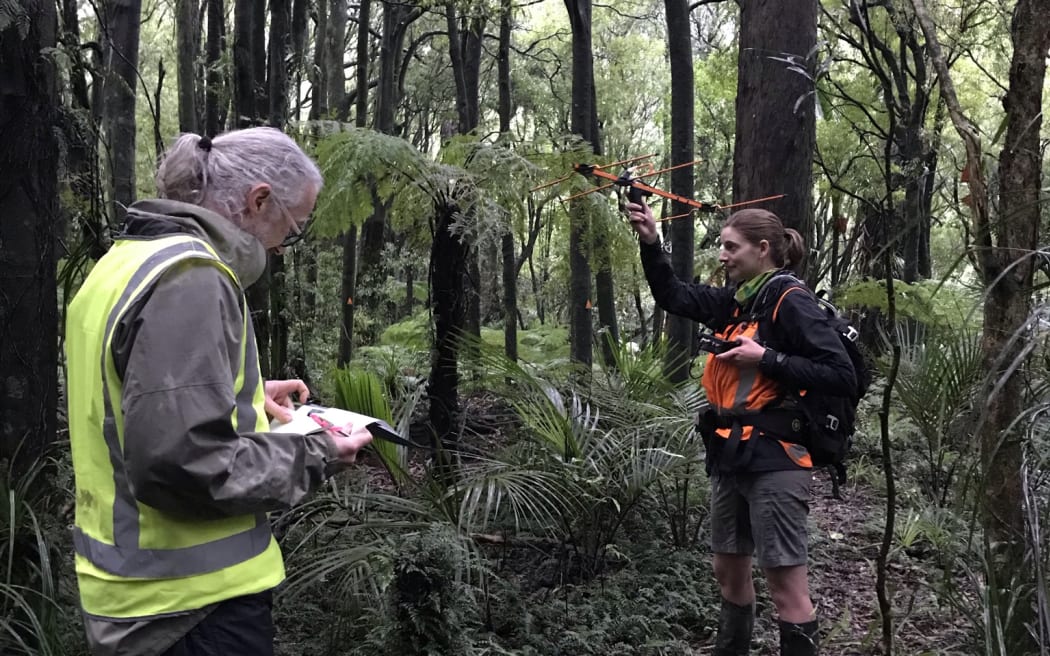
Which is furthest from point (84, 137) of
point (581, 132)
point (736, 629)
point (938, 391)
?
point (938, 391)

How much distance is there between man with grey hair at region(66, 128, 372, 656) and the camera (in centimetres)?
165

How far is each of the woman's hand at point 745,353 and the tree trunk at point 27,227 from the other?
3283mm

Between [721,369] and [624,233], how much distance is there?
141 inches

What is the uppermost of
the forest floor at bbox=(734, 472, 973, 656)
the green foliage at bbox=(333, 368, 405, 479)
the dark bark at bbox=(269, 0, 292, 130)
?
the dark bark at bbox=(269, 0, 292, 130)

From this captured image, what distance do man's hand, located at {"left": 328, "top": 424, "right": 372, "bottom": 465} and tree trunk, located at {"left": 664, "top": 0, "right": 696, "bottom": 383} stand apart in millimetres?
6017

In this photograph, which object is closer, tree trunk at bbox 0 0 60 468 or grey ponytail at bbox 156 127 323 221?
grey ponytail at bbox 156 127 323 221

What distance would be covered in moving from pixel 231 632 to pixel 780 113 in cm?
441

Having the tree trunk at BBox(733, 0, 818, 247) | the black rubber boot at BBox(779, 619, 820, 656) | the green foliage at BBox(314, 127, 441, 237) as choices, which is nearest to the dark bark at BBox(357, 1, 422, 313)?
the green foliage at BBox(314, 127, 441, 237)

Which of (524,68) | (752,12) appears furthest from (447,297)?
(524,68)

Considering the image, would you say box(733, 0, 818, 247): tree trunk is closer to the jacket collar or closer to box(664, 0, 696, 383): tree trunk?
box(664, 0, 696, 383): tree trunk

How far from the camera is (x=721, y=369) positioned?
11.7ft

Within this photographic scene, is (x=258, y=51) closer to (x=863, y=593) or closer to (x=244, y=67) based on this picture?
(x=244, y=67)

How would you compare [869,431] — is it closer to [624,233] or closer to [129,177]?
[624,233]

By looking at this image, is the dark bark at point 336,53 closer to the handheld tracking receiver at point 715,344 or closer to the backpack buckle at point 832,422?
the handheld tracking receiver at point 715,344
